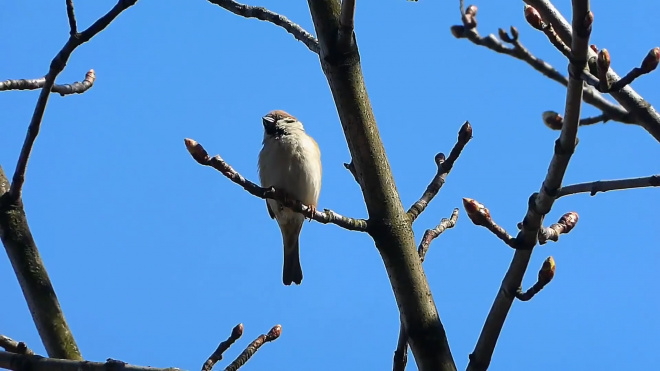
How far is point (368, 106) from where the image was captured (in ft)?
10.3

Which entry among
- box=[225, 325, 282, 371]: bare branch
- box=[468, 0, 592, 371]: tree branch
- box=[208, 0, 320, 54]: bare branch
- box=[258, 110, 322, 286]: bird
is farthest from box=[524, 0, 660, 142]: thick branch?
box=[258, 110, 322, 286]: bird

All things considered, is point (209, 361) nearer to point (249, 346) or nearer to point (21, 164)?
point (249, 346)

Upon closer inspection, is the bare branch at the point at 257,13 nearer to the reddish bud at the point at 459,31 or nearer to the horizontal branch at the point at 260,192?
the horizontal branch at the point at 260,192

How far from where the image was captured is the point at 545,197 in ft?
8.11

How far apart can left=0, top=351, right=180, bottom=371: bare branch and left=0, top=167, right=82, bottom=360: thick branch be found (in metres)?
0.46

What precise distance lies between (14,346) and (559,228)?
2.15m

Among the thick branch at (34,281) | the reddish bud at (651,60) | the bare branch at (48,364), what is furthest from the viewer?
the thick branch at (34,281)

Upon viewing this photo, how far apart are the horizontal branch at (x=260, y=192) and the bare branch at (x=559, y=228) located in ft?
2.31

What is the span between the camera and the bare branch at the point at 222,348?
3463 mm

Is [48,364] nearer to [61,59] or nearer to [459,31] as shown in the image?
[61,59]

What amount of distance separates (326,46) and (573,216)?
1.18m

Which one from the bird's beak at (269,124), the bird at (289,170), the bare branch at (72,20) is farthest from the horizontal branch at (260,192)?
the bird's beak at (269,124)

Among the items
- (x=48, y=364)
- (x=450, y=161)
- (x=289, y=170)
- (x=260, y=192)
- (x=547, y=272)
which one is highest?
(x=289, y=170)

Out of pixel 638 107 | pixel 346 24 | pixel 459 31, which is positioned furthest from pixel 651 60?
pixel 346 24
